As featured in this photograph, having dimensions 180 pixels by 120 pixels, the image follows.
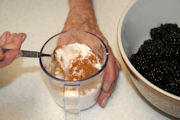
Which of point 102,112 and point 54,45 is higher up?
point 54,45

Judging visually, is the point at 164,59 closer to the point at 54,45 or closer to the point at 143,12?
the point at 143,12

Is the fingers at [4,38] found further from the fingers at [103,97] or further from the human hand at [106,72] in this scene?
the fingers at [103,97]

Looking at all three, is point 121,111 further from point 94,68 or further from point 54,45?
point 54,45

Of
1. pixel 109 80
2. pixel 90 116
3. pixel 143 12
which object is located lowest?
pixel 90 116

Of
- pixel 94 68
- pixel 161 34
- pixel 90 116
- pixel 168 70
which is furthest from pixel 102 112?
pixel 161 34

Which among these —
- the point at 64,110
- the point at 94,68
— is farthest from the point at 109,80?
the point at 64,110

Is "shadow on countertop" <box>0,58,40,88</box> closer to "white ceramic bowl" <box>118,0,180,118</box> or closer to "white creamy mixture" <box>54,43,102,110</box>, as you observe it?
"white creamy mixture" <box>54,43,102,110</box>

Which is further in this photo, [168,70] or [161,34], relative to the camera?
[161,34]
